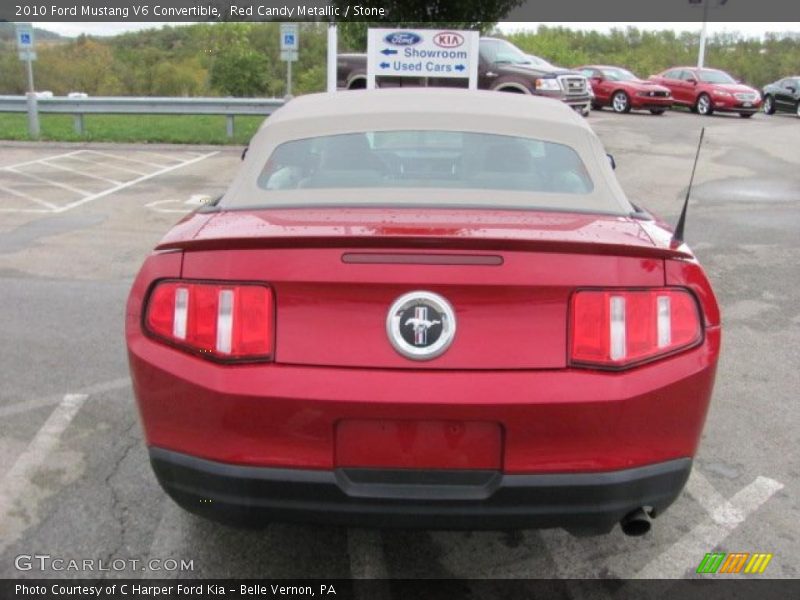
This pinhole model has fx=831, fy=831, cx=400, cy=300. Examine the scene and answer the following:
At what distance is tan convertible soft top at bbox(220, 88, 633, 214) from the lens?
303 centimetres

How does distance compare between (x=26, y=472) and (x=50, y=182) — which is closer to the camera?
(x=26, y=472)

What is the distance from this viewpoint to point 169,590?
110 inches

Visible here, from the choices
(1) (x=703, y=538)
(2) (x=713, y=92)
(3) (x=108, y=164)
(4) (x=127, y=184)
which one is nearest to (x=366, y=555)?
(1) (x=703, y=538)

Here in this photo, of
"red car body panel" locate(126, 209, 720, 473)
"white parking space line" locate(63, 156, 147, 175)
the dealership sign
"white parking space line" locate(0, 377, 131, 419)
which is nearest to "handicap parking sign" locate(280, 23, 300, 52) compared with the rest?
the dealership sign

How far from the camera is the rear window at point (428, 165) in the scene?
3342 millimetres

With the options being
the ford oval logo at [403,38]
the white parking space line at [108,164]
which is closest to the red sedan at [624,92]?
the ford oval logo at [403,38]

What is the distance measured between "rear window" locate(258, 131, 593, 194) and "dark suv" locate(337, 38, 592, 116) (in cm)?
1422

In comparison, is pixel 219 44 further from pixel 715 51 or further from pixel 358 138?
pixel 358 138

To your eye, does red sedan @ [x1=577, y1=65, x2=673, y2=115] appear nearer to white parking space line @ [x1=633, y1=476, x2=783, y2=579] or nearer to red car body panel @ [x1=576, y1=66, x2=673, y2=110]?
red car body panel @ [x1=576, y1=66, x2=673, y2=110]

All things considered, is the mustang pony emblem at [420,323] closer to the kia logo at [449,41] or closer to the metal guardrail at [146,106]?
the kia logo at [449,41]

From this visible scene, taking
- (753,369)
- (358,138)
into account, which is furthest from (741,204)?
(358,138)

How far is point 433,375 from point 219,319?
637 mm

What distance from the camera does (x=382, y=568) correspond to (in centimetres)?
296
